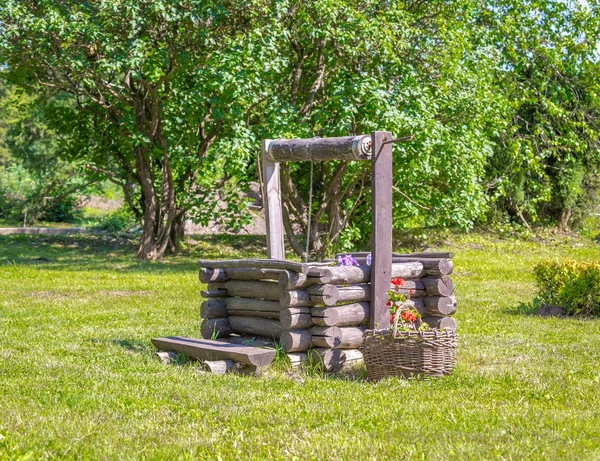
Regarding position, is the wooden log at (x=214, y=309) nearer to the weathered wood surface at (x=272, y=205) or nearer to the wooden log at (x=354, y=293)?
the weathered wood surface at (x=272, y=205)

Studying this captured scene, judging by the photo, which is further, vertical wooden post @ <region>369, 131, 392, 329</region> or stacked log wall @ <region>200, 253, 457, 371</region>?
vertical wooden post @ <region>369, 131, 392, 329</region>

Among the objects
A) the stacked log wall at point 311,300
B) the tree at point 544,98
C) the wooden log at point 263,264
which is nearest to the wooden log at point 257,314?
the stacked log wall at point 311,300

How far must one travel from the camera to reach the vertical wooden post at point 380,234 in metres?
8.30

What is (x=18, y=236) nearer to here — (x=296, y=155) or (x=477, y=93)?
(x=477, y=93)

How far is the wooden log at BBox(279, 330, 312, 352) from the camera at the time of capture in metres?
8.02

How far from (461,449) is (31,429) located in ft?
9.17

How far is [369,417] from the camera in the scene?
20.3ft

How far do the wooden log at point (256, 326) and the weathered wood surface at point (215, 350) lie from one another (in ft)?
1.29

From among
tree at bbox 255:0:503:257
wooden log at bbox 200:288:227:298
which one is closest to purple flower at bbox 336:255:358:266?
wooden log at bbox 200:288:227:298

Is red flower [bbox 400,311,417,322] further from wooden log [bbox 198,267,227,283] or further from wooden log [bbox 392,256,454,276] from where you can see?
wooden log [bbox 198,267,227,283]

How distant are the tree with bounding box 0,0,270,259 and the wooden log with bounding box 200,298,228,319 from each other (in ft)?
26.0

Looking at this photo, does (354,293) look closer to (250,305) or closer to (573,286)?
(250,305)

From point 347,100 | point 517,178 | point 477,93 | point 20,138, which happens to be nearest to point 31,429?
point 347,100

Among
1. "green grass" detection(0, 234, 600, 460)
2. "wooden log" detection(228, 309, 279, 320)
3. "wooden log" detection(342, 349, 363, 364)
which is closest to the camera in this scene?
"green grass" detection(0, 234, 600, 460)
